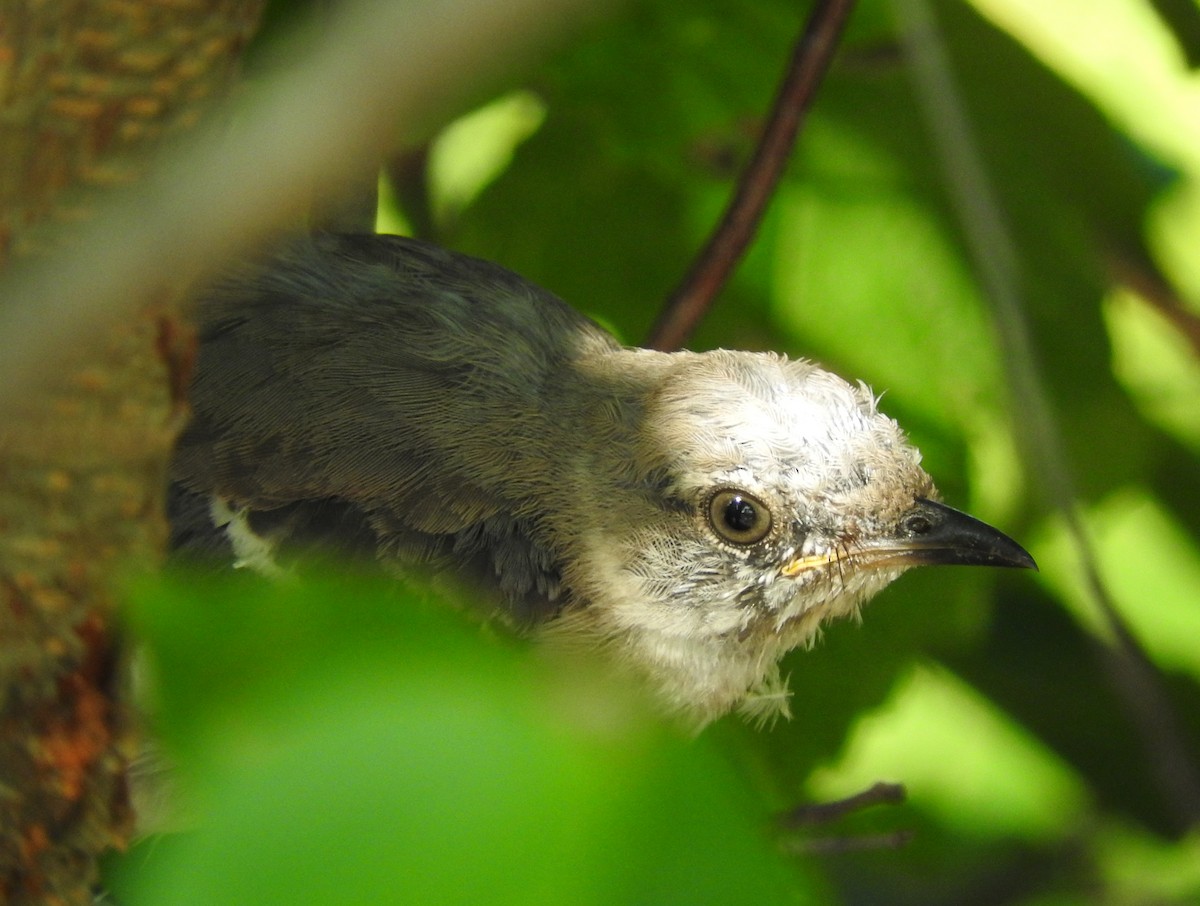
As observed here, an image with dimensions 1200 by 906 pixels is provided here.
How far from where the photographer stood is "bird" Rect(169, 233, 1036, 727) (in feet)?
8.51

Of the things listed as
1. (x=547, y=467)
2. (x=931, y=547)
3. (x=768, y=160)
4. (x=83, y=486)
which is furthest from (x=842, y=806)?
(x=83, y=486)

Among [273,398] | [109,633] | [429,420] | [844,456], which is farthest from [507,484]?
[109,633]

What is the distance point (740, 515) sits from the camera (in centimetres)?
271

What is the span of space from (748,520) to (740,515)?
2cm

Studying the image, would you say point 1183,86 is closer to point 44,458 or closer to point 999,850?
point 999,850

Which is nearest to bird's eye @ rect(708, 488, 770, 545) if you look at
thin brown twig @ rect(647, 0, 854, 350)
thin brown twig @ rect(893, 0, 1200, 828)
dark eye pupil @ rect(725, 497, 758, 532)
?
dark eye pupil @ rect(725, 497, 758, 532)

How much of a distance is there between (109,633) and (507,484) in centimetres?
89

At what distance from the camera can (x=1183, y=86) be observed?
317 cm

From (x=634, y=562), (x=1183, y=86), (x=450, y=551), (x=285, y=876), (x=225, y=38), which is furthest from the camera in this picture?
(x=1183, y=86)

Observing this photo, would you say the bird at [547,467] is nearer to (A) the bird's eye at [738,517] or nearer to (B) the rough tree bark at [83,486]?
(A) the bird's eye at [738,517]

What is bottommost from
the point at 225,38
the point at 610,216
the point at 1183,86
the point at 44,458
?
the point at 44,458

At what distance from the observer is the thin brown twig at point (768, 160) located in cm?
261

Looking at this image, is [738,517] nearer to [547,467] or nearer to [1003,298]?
[547,467]

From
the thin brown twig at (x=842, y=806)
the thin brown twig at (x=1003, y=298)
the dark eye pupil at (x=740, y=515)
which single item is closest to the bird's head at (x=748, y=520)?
the dark eye pupil at (x=740, y=515)
